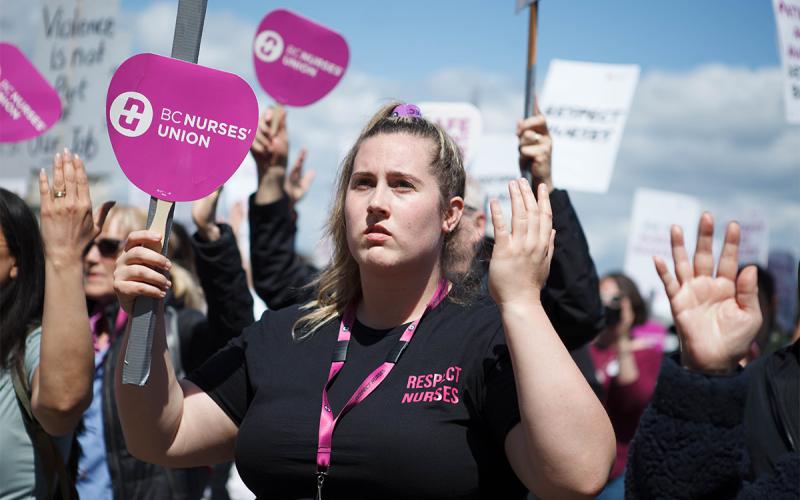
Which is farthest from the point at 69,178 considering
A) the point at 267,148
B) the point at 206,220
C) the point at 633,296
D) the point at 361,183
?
the point at 633,296

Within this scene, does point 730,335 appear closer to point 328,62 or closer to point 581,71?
point 328,62

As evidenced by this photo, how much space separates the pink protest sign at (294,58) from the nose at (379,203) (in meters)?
2.01

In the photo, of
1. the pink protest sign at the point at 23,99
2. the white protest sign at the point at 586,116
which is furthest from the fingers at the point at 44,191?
the white protest sign at the point at 586,116

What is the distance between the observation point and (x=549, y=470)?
1.82 meters

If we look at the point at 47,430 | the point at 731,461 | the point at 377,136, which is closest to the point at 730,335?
the point at 731,461

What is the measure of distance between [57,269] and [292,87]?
81.3 inches

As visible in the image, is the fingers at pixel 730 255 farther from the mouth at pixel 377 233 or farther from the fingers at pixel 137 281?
the fingers at pixel 137 281

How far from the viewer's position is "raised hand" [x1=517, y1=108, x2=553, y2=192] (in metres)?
2.95

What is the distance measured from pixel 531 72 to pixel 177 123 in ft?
4.68

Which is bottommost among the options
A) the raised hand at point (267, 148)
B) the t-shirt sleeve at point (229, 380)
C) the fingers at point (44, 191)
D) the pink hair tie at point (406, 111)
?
the t-shirt sleeve at point (229, 380)

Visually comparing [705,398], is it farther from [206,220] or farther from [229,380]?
[206,220]

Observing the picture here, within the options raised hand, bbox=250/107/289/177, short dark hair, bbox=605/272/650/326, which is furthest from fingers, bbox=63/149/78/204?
short dark hair, bbox=605/272/650/326

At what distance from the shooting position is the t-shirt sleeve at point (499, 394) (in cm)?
196

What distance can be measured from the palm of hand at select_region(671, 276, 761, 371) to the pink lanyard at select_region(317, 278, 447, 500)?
75cm
